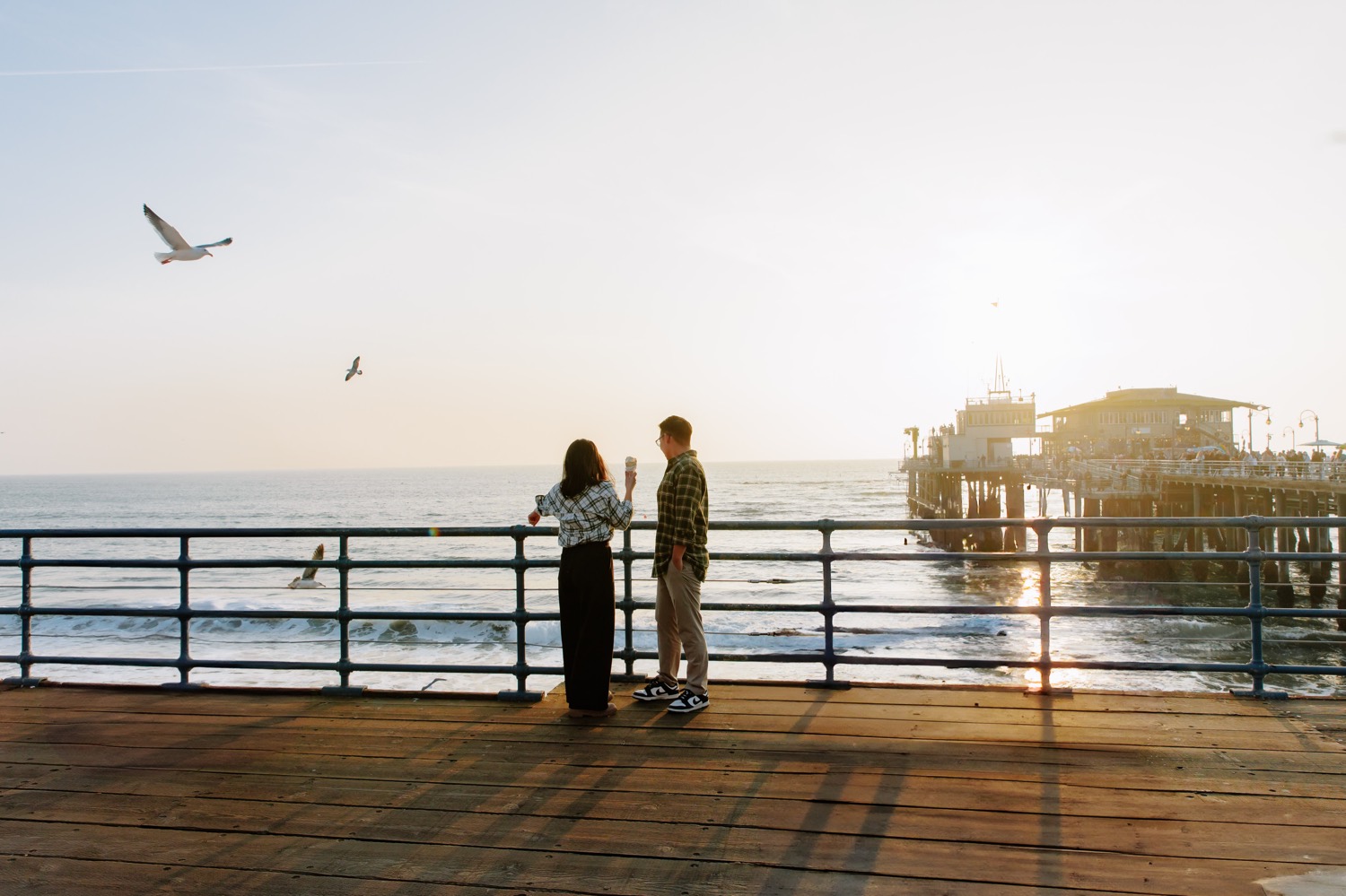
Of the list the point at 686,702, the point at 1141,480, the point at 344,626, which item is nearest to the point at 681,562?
the point at 686,702

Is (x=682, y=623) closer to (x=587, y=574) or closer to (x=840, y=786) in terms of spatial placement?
(x=587, y=574)

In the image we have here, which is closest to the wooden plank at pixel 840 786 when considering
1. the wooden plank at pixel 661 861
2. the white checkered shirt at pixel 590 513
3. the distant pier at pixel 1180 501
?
the wooden plank at pixel 661 861

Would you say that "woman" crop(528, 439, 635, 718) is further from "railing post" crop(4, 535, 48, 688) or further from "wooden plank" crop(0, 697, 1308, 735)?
"railing post" crop(4, 535, 48, 688)

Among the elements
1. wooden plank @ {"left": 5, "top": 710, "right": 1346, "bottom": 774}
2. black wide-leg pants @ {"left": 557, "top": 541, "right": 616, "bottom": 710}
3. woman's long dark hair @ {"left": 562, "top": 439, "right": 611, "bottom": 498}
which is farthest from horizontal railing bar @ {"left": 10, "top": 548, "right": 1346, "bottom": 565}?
wooden plank @ {"left": 5, "top": 710, "right": 1346, "bottom": 774}

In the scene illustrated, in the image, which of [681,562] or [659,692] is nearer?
[681,562]

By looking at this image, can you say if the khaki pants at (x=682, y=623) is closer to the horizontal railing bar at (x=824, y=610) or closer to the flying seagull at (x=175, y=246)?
the horizontal railing bar at (x=824, y=610)

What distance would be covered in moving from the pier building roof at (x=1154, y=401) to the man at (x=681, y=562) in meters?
68.5

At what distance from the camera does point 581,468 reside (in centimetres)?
511

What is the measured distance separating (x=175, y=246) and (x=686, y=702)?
6080mm

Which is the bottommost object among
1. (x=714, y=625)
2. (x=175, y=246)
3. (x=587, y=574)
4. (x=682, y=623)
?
(x=714, y=625)

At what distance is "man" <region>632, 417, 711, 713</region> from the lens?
5168 mm

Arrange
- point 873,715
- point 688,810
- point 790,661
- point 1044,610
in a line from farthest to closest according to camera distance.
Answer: point 790,661 → point 1044,610 → point 873,715 → point 688,810

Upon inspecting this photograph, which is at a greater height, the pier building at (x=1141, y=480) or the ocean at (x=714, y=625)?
the pier building at (x=1141, y=480)

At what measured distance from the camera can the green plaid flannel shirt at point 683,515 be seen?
5160mm
